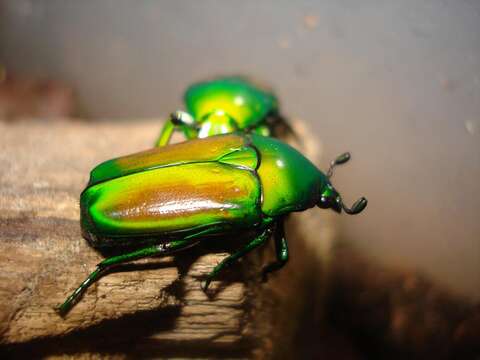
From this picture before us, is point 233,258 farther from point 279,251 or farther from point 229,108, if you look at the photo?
point 229,108

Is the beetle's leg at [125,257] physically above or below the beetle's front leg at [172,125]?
below

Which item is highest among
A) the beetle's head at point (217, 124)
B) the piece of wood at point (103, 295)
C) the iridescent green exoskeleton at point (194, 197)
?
the beetle's head at point (217, 124)

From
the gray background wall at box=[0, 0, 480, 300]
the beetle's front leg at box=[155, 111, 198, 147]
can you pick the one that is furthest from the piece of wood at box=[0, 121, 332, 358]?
the gray background wall at box=[0, 0, 480, 300]

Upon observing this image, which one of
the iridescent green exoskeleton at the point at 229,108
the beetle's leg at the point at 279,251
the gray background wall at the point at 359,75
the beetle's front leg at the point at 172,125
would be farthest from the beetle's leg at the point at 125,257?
the gray background wall at the point at 359,75

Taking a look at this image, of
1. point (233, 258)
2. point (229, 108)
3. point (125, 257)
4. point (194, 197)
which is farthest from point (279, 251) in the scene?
point (229, 108)

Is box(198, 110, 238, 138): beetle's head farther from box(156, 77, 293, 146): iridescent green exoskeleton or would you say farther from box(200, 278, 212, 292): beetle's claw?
box(200, 278, 212, 292): beetle's claw

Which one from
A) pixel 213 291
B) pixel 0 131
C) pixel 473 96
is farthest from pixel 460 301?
pixel 0 131

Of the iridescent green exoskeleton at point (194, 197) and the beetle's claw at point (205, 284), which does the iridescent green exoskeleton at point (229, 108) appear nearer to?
the iridescent green exoskeleton at point (194, 197)
